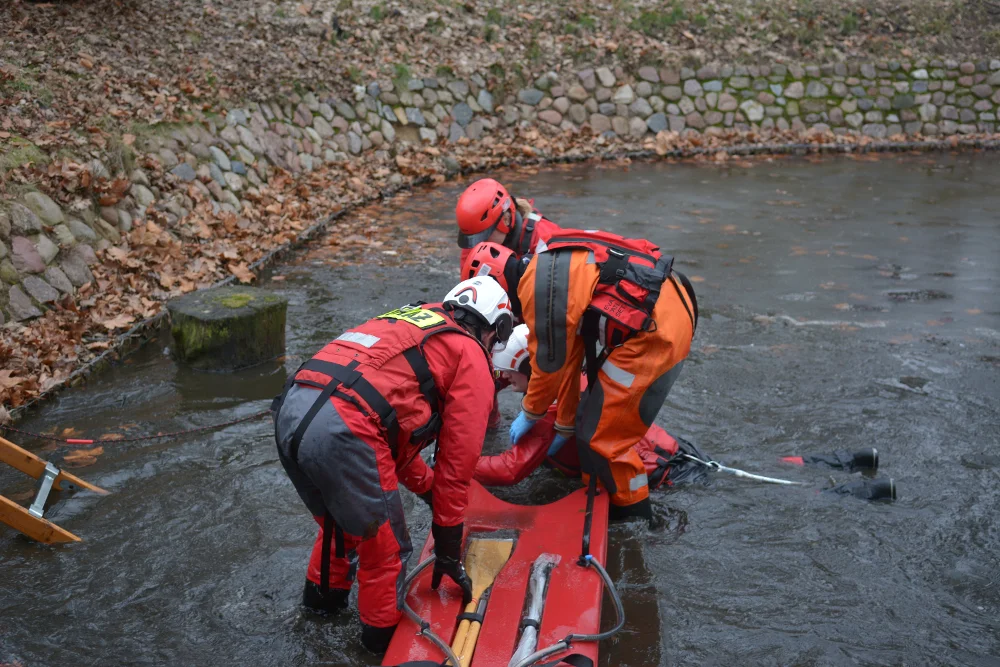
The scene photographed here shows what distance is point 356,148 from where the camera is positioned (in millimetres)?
13398

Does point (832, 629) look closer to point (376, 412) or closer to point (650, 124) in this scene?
point (376, 412)

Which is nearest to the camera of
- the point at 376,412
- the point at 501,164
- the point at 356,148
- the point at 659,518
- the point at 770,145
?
the point at 376,412

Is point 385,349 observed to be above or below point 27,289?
above

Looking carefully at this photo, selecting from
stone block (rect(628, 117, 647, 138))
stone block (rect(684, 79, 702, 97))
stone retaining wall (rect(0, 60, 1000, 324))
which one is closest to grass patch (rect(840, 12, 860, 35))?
stone retaining wall (rect(0, 60, 1000, 324))

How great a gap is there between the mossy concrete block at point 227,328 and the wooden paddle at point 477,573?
10.8 ft

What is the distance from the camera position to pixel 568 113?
1605cm

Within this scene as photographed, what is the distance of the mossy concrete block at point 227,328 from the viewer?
22.2 ft

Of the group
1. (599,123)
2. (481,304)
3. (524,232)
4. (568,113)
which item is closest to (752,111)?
(599,123)

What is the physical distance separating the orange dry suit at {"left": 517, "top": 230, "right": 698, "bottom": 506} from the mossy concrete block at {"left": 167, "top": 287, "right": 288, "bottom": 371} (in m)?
3.13

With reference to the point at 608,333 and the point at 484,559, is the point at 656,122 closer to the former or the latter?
the point at 608,333

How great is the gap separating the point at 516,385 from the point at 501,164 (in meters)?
9.89

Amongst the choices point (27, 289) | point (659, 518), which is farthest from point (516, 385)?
point (27, 289)

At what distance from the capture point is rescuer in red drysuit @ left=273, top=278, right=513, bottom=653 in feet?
11.3

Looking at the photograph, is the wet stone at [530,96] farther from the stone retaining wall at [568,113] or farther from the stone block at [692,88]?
the stone block at [692,88]
